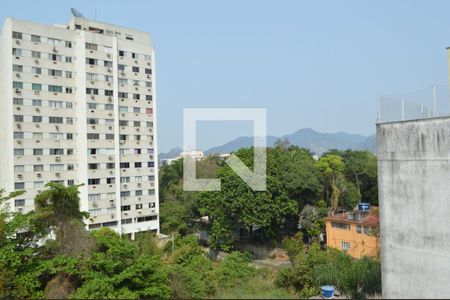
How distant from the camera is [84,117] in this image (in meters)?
24.8

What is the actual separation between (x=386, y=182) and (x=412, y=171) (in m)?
0.63

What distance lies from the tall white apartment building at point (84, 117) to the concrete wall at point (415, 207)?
65.0 feet

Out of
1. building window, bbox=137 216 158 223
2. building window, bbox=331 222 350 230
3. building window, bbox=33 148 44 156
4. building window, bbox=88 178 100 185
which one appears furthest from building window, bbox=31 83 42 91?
building window, bbox=331 222 350 230

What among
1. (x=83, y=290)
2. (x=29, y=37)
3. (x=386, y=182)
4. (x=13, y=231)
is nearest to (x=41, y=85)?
(x=29, y=37)

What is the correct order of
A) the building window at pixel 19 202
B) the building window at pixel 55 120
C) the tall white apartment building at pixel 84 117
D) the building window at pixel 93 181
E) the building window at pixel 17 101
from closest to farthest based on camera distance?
the building window at pixel 19 202 → the building window at pixel 17 101 → the tall white apartment building at pixel 84 117 → the building window at pixel 55 120 → the building window at pixel 93 181

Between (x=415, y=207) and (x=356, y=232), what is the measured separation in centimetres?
1149

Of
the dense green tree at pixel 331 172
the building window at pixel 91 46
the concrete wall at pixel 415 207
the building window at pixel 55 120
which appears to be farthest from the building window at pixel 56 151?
the concrete wall at pixel 415 207

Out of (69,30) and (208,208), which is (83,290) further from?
(69,30)

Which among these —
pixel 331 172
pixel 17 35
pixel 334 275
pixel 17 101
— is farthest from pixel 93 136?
pixel 334 275

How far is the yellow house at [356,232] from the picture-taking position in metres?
18.3

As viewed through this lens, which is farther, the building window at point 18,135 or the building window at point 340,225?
the building window at point 18,135

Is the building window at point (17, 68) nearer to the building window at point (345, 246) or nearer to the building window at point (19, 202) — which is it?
the building window at point (19, 202)

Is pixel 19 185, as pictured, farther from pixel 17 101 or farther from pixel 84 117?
pixel 84 117

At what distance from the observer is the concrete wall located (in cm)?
802
